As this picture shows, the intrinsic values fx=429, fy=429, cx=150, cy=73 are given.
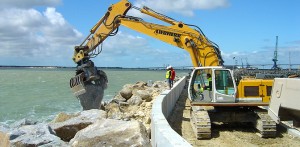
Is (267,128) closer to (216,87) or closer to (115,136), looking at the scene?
(216,87)

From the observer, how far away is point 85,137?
7.40m

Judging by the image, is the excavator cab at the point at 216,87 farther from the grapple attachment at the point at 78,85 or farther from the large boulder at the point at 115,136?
the grapple attachment at the point at 78,85

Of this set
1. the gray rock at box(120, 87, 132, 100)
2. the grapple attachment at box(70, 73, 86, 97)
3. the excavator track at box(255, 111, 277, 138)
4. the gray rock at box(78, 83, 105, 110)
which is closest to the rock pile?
Answer: the excavator track at box(255, 111, 277, 138)

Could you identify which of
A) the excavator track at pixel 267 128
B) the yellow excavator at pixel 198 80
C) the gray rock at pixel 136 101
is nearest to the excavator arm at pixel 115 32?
the yellow excavator at pixel 198 80

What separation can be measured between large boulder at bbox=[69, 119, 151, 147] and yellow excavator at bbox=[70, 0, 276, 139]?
3237 millimetres

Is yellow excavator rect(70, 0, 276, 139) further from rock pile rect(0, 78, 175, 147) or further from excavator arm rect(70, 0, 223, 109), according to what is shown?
rock pile rect(0, 78, 175, 147)

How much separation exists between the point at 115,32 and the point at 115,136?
10324mm

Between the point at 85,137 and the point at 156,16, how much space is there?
9.66 metres

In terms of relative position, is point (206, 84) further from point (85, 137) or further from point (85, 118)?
point (85, 137)

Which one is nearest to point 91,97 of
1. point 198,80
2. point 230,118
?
point 198,80

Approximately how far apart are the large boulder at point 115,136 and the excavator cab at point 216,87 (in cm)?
432

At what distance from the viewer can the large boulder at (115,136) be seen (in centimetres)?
701

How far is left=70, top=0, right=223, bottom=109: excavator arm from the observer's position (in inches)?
581

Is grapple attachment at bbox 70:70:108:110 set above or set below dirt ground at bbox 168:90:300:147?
above
